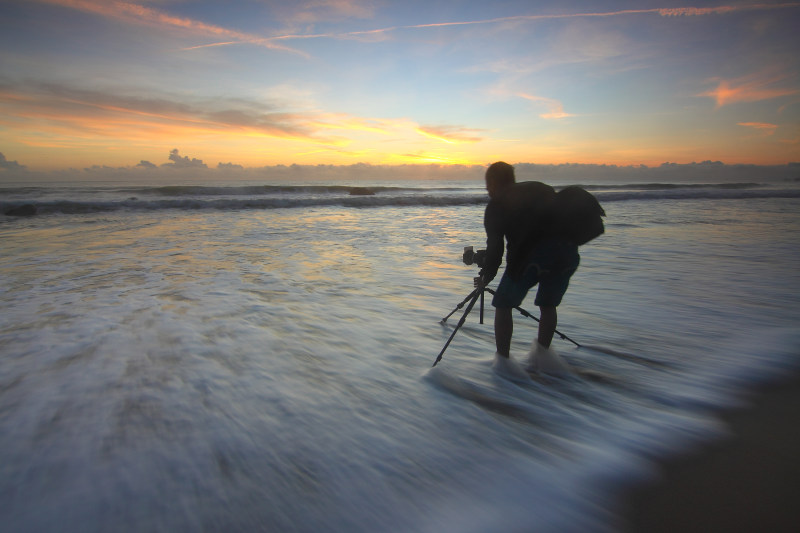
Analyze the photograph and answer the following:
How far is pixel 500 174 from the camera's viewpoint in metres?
3.04

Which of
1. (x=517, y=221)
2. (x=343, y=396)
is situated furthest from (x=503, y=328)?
(x=343, y=396)

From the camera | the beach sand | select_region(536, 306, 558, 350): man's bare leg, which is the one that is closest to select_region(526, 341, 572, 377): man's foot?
select_region(536, 306, 558, 350): man's bare leg

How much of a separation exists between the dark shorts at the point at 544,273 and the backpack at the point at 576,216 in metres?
0.12

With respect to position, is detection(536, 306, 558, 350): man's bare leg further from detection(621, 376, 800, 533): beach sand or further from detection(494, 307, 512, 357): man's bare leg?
detection(621, 376, 800, 533): beach sand

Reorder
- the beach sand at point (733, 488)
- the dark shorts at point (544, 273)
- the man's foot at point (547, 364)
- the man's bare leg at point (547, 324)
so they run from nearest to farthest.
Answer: the beach sand at point (733, 488), the dark shorts at point (544, 273), the man's bare leg at point (547, 324), the man's foot at point (547, 364)

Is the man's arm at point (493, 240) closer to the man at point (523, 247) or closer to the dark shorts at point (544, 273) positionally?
the man at point (523, 247)

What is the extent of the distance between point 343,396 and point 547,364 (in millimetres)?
1816

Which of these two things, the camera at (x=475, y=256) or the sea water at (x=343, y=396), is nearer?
the sea water at (x=343, y=396)

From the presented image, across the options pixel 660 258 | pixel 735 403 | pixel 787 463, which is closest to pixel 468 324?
pixel 735 403

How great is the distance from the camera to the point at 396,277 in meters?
7.07

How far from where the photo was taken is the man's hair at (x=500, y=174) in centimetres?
304

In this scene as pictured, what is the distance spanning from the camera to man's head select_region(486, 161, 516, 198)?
3.04 m

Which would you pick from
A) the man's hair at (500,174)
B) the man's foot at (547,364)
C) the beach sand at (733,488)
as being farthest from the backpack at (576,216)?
the beach sand at (733,488)

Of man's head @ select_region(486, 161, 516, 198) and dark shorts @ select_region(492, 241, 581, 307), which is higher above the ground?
man's head @ select_region(486, 161, 516, 198)
